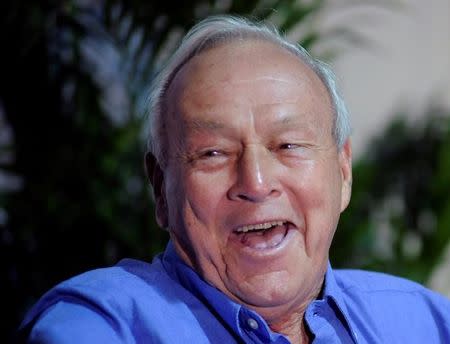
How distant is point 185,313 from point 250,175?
0.70 feet

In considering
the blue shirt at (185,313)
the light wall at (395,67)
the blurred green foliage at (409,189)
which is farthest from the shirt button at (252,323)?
the light wall at (395,67)

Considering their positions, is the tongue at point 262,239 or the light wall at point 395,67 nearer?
the tongue at point 262,239

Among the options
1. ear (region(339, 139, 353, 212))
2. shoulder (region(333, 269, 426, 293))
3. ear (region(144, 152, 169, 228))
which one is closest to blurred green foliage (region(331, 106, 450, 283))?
shoulder (region(333, 269, 426, 293))

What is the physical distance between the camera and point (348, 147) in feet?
4.48

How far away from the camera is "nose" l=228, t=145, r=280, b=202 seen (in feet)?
3.79

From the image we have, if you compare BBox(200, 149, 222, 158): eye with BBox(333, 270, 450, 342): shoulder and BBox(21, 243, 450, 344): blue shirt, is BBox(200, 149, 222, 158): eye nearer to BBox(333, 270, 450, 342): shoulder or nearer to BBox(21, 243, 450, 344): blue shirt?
BBox(21, 243, 450, 344): blue shirt

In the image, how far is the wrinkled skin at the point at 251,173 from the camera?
118 cm

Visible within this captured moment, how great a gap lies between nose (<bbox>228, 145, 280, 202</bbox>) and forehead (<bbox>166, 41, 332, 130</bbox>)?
0.07 metres

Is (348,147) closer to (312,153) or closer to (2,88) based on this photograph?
(312,153)

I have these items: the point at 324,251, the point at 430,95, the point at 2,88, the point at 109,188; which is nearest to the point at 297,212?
the point at 324,251

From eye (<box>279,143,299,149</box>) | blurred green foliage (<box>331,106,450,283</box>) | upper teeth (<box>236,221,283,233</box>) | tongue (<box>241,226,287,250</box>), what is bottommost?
blurred green foliage (<box>331,106,450,283</box>)

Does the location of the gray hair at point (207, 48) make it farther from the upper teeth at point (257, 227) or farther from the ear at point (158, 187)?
the upper teeth at point (257, 227)

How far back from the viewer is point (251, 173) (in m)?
1.17

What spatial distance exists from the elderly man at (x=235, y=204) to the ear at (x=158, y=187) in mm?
37
